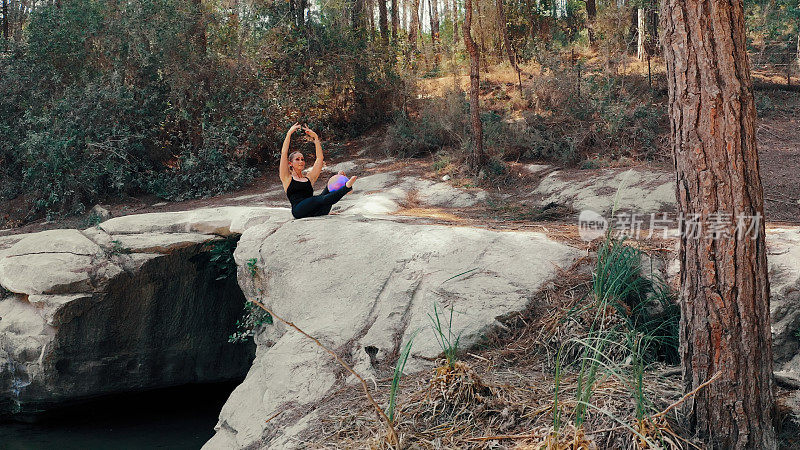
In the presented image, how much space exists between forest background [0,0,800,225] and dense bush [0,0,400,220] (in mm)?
29

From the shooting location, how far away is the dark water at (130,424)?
281 inches

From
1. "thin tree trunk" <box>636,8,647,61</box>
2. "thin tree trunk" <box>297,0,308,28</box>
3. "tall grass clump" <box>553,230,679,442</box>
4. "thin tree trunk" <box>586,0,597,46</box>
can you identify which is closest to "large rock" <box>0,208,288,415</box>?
"tall grass clump" <box>553,230,679,442</box>

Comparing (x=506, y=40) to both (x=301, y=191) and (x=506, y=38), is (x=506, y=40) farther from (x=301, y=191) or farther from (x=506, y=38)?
(x=301, y=191)

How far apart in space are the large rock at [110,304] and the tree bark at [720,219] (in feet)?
15.2

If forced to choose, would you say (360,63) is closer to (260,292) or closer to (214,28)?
(214,28)

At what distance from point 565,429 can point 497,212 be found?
5.39 metres

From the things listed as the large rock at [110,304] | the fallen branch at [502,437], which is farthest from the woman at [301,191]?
the fallen branch at [502,437]

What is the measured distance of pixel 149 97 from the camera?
11961mm

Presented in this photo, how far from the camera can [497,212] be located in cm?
807

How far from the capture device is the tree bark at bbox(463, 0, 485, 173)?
31.6 feet

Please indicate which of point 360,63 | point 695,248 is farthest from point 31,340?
point 360,63

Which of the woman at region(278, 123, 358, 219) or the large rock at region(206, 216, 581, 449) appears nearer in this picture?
the large rock at region(206, 216, 581, 449)

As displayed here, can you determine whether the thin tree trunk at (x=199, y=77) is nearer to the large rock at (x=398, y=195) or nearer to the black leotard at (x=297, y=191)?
the large rock at (x=398, y=195)

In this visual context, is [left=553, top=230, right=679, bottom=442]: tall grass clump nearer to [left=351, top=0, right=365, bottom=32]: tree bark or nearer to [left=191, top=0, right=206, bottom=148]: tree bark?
[left=191, top=0, right=206, bottom=148]: tree bark
